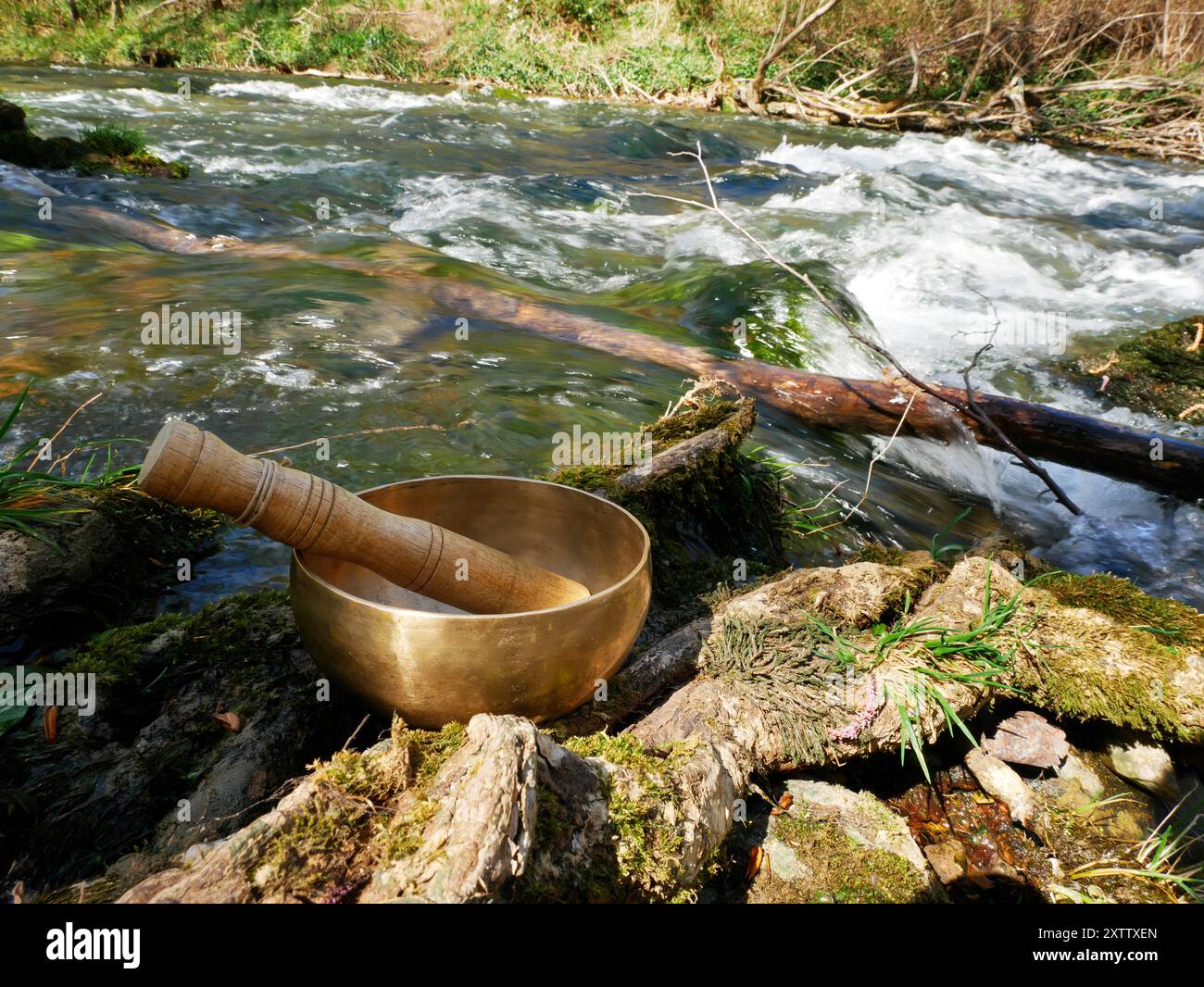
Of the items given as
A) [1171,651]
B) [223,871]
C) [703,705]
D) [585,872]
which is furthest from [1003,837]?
[223,871]

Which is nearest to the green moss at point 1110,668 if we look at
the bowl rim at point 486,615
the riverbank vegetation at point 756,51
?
the bowl rim at point 486,615

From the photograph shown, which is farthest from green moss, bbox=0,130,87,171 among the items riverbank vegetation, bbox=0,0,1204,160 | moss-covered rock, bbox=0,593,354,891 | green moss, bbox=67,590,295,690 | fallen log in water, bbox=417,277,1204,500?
riverbank vegetation, bbox=0,0,1204,160

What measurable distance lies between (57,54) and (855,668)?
26532 millimetres

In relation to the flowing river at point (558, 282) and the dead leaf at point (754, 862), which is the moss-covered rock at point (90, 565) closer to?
the flowing river at point (558, 282)

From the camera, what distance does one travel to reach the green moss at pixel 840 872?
1795 mm

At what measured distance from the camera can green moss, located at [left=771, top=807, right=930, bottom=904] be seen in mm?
1795

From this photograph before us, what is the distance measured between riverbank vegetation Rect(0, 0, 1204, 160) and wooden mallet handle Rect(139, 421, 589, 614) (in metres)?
18.4

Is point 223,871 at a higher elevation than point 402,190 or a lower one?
higher

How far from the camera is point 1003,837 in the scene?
212cm

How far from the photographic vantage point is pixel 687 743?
1758mm

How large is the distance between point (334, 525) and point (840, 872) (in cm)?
132

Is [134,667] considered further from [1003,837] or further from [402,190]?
[402,190]

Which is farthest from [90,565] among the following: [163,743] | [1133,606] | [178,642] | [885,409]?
[885,409]

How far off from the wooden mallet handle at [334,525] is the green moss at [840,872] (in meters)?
0.81
